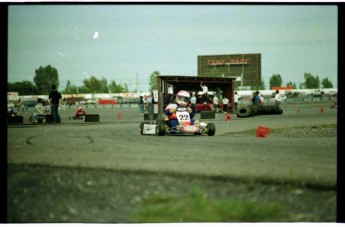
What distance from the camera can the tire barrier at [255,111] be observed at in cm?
2272

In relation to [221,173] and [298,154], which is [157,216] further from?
[298,154]

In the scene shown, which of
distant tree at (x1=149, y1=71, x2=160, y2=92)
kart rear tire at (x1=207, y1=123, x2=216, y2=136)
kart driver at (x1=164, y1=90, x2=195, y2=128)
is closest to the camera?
kart rear tire at (x1=207, y1=123, x2=216, y2=136)

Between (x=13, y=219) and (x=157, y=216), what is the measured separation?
6.31ft

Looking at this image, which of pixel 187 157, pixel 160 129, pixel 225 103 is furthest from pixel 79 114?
pixel 187 157

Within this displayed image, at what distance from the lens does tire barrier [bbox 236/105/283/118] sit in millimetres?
22719

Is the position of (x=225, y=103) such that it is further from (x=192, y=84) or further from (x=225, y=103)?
(x=192, y=84)

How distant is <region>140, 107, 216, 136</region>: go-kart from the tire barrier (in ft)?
35.9

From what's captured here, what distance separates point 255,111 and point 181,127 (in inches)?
484

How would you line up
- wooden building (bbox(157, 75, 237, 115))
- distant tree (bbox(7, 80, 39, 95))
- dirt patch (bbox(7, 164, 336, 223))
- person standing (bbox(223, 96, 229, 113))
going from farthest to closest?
person standing (bbox(223, 96, 229, 113))
wooden building (bbox(157, 75, 237, 115))
distant tree (bbox(7, 80, 39, 95))
dirt patch (bbox(7, 164, 336, 223))

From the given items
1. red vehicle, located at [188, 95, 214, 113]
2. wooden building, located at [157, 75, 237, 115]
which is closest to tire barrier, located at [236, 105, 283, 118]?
wooden building, located at [157, 75, 237, 115]

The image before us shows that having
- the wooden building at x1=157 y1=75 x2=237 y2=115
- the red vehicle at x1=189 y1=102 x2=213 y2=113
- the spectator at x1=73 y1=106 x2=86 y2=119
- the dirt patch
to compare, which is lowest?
the dirt patch

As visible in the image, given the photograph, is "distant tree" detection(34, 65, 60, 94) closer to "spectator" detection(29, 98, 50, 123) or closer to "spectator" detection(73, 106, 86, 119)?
"spectator" detection(29, 98, 50, 123)

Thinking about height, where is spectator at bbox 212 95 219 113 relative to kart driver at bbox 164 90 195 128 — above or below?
above
